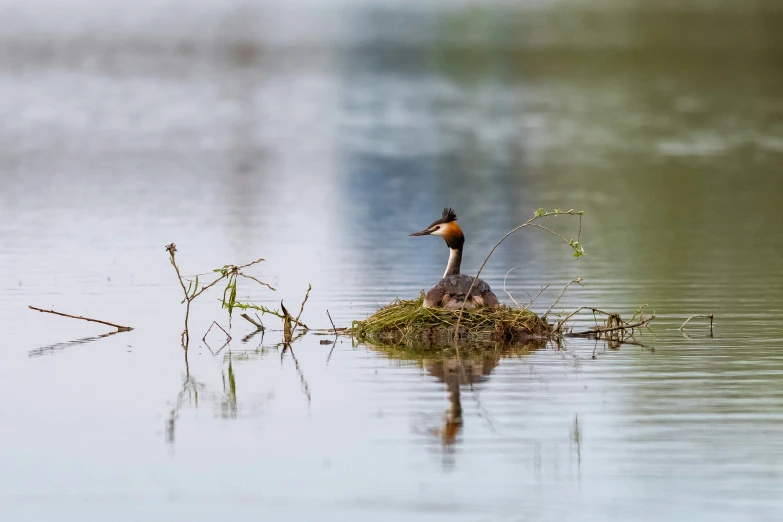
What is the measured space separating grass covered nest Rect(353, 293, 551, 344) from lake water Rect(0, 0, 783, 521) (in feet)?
1.21

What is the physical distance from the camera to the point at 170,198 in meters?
36.1

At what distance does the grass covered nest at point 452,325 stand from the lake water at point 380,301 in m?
0.37

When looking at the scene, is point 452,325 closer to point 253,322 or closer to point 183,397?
point 253,322

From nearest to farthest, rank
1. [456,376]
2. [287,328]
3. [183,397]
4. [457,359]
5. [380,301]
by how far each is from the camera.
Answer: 1. [183,397]
2. [456,376]
3. [457,359]
4. [287,328]
5. [380,301]

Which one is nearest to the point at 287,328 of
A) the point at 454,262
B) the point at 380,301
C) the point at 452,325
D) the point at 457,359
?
the point at 452,325

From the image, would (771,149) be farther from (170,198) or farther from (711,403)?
(711,403)

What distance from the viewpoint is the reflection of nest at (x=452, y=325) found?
14180mm

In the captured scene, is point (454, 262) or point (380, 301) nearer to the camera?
point (454, 262)

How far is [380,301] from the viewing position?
1770 cm

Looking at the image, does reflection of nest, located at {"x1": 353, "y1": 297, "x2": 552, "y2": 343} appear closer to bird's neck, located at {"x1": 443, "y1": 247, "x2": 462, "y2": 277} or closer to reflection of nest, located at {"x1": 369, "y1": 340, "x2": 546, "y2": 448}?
reflection of nest, located at {"x1": 369, "y1": 340, "x2": 546, "y2": 448}

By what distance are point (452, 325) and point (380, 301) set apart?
3518 millimetres

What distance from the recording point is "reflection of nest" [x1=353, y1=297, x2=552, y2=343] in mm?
14180

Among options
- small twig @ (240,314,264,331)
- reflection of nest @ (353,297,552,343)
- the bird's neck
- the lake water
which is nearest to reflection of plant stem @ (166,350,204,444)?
the lake water

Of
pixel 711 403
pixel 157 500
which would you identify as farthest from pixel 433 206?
pixel 157 500
